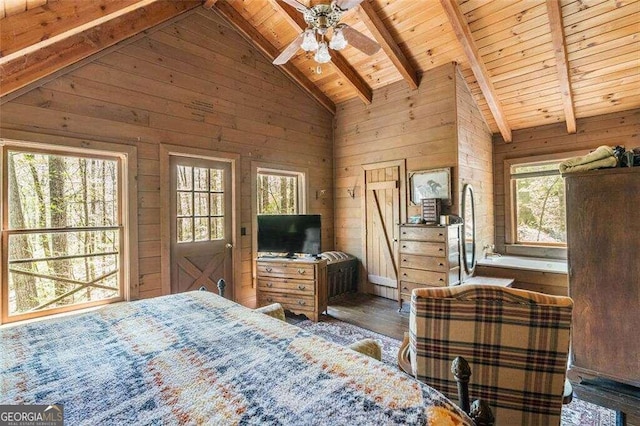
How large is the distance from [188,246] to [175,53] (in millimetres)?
2272

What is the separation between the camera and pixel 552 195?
4746mm

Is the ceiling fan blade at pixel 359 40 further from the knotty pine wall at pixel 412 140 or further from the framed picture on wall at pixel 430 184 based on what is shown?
the framed picture on wall at pixel 430 184

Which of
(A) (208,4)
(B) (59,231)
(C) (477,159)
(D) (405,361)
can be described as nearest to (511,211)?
(C) (477,159)

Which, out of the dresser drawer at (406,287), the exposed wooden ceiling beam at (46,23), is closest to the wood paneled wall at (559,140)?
the dresser drawer at (406,287)

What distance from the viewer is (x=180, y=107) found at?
3.66 meters

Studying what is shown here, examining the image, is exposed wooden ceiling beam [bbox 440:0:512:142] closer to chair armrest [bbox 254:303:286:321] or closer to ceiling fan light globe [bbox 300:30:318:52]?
ceiling fan light globe [bbox 300:30:318:52]

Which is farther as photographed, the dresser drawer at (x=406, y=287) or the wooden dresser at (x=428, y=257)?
the dresser drawer at (x=406, y=287)

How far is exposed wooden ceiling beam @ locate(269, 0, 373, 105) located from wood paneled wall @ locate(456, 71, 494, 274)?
1338 mm

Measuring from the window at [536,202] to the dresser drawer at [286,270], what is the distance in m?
3.53

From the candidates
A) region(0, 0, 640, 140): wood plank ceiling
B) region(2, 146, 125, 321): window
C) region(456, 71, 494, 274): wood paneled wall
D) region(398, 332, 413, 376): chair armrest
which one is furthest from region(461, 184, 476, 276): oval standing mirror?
region(2, 146, 125, 321): window

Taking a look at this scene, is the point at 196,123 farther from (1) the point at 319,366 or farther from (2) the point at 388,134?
(1) the point at 319,366

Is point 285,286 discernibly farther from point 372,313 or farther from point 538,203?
point 538,203

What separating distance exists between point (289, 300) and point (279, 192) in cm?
168

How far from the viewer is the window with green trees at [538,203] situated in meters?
4.70
